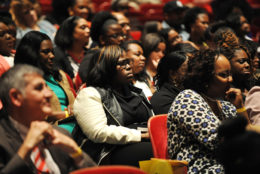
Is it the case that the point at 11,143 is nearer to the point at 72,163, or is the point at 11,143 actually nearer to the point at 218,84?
the point at 72,163

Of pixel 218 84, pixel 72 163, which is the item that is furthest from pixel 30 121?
pixel 218 84

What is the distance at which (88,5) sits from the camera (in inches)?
211

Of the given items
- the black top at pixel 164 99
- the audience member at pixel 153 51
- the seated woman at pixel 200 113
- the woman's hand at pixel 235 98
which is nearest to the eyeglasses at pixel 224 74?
the seated woman at pixel 200 113

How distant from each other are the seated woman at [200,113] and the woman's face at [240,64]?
1047 millimetres

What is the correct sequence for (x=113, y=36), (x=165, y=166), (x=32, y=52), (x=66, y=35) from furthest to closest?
1. (x=113, y=36)
2. (x=66, y=35)
3. (x=32, y=52)
4. (x=165, y=166)

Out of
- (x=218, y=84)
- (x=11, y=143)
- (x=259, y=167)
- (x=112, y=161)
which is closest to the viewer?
(x=259, y=167)

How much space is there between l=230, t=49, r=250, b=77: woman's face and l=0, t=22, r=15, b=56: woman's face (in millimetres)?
1807

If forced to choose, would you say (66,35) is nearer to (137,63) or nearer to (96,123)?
(137,63)

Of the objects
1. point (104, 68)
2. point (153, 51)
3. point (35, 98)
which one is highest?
point (35, 98)

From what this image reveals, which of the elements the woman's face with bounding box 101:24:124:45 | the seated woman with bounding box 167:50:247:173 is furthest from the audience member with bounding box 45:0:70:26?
the seated woman with bounding box 167:50:247:173

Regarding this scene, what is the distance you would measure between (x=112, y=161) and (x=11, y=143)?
3.45ft

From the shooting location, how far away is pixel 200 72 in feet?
8.52

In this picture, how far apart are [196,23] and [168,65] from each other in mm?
2001

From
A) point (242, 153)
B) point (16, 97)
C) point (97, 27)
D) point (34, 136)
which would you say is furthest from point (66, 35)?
point (242, 153)
